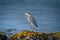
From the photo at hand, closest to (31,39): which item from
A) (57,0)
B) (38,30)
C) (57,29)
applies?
(38,30)

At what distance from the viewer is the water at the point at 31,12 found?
4379 millimetres

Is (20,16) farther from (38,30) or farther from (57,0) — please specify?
(57,0)

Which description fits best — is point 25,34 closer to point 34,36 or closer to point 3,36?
point 34,36

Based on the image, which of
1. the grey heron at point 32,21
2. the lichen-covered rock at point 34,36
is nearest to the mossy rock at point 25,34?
the lichen-covered rock at point 34,36

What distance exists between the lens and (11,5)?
14.6 ft

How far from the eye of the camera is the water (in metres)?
4.38

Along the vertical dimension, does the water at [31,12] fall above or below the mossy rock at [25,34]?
above

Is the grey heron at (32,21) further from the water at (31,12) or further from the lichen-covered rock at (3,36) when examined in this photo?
the lichen-covered rock at (3,36)

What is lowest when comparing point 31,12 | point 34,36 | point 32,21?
point 34,36

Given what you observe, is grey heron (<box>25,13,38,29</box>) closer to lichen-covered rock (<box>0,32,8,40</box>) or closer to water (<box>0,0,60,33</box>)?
water (<box>0,0,60,33</box>)

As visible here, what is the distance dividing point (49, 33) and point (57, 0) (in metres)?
0.62

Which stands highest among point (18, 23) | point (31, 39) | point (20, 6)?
point (20, 6)

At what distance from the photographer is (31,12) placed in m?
4.42

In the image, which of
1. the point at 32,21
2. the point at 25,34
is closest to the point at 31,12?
the point at 32,21
